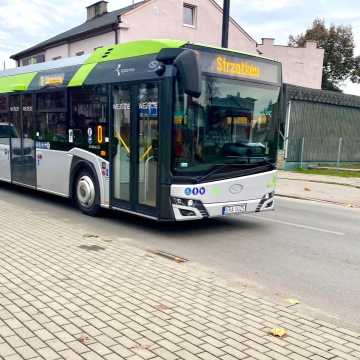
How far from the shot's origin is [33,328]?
3.88m

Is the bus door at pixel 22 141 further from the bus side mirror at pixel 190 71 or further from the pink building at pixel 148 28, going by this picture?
the pink building at pixel 148 28

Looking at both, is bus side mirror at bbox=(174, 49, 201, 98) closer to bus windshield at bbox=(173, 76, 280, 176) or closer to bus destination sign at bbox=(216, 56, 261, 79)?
bus windshield at bbox=(173, 76, 280, 176)

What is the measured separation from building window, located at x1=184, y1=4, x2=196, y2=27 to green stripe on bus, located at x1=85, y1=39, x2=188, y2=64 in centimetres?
2348

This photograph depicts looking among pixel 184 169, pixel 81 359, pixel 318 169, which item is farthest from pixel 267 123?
pixel 318 169

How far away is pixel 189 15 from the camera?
31453 millimetres

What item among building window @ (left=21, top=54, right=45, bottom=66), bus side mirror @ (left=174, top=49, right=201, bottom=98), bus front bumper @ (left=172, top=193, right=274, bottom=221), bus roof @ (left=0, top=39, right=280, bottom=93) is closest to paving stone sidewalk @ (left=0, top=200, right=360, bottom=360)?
bus front bumper @ (left=172, top=193, right=274, bottom=221)

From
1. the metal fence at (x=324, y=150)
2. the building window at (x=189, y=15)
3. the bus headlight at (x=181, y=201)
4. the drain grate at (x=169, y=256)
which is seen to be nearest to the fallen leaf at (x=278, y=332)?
the drain grate at (x=169, y=256)

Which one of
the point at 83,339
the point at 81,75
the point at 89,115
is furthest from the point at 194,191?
the point at 83,339

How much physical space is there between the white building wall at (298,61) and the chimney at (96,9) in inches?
564

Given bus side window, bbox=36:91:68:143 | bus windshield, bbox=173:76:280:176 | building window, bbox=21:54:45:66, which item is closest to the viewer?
bus windshield, bbox=173:76:280:176

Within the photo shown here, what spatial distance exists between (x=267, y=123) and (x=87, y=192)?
3742 mm

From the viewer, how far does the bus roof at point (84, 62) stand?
24.9 ft

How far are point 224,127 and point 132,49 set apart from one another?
220 centimetres

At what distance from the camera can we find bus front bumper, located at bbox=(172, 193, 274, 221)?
7.41 m
